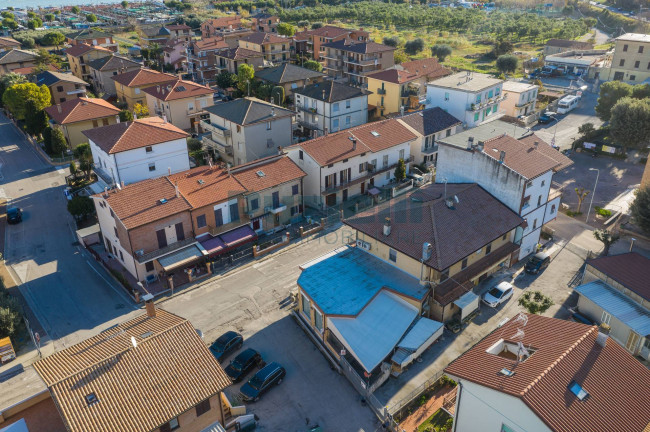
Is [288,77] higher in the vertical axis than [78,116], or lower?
higher

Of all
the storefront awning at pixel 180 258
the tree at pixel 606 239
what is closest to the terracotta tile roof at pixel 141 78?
the storefront awning at pixel 180 258

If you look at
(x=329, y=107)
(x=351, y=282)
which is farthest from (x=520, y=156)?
(x=329, y=107)

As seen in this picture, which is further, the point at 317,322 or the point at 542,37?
the point at 542,37

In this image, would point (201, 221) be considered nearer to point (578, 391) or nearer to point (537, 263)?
point (537, 263)

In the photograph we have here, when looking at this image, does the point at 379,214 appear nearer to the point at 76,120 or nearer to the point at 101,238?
the point at 101,238

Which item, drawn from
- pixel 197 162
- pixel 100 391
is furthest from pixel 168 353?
pixel 197 162
